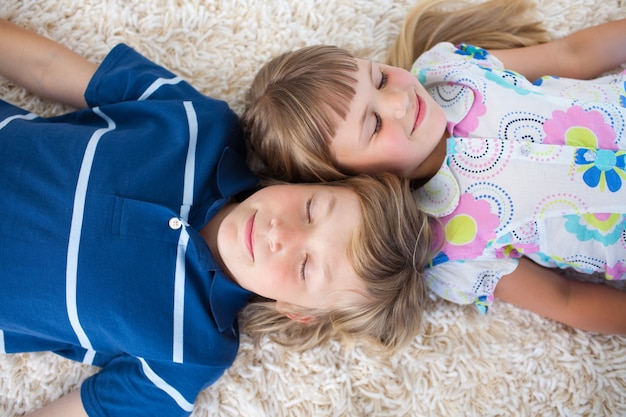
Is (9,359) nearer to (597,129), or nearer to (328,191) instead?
(328,191)

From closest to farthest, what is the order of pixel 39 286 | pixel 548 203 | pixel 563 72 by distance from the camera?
pixel 39 286 < pixel 548 203 < pixel 563 72

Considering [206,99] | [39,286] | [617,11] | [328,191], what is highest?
[617,11]

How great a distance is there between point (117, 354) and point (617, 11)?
1.44m

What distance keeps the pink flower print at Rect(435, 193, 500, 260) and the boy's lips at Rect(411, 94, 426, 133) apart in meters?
0.18

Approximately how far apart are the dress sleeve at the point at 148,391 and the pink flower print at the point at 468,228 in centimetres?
55

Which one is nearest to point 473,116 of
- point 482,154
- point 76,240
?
point 482,154

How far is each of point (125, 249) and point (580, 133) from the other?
944mm

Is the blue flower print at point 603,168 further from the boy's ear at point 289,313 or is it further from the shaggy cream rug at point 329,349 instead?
the boy's ear at point 289,313

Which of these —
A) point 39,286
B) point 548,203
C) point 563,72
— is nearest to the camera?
point 39,286

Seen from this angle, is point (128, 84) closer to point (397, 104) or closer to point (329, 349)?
point (397, 104)

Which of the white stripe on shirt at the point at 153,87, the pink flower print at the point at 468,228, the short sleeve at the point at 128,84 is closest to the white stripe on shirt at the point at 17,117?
the short sleeve at the point at 128,84

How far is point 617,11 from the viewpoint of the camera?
1.30 m

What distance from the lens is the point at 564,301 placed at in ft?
3.74

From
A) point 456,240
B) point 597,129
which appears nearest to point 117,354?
point 456,240
